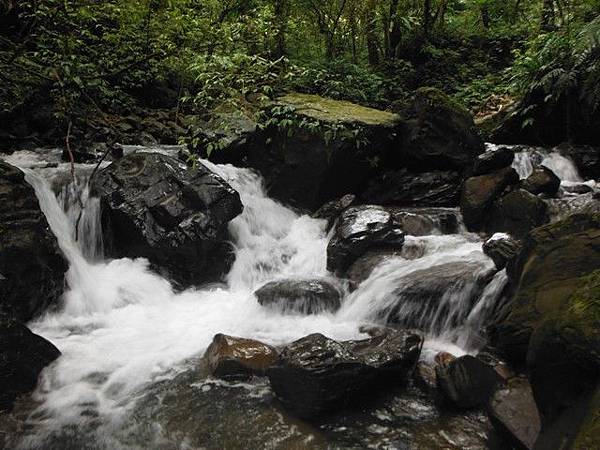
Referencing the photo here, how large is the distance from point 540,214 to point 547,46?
15.8 feet

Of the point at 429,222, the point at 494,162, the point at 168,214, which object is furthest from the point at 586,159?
the point at 168,214

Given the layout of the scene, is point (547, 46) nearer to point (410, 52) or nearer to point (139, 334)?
point (410, 52)

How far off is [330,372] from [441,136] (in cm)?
631

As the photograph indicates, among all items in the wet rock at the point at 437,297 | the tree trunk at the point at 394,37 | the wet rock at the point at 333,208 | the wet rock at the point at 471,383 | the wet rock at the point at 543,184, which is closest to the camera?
the wet rock at the point at 471,383

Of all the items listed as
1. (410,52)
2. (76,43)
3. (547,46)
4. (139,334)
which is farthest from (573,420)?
(410,52)

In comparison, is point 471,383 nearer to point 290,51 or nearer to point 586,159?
point 586,159

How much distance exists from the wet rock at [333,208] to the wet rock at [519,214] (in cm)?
275

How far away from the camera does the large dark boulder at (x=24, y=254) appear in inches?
210

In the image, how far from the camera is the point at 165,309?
647cm

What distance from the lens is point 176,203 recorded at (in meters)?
7.23

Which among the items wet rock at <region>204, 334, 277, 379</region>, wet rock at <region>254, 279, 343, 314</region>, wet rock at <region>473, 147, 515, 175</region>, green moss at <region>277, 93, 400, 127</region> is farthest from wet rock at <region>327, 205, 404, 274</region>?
wet rock at <region>204, 334, 277, 379</region>

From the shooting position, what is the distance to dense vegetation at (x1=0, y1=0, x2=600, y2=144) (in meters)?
6.74

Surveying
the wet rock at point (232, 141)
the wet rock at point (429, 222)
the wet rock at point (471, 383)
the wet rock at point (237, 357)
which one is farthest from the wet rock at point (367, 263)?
the wet rock at point (232, 141)

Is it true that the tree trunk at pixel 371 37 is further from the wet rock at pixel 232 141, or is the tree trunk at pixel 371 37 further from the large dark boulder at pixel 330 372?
the large dark boulder at pixel 330 372
